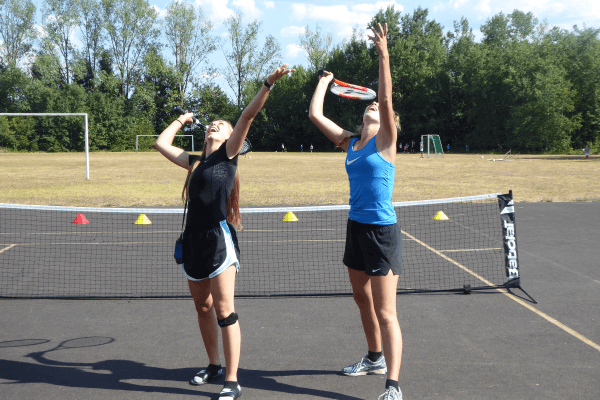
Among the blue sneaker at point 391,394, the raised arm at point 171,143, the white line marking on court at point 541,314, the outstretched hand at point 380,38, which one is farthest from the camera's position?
the white line marking on court at point 541,314

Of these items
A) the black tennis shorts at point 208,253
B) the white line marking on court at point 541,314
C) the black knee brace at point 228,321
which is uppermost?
the black tennis shorts at point 208,253

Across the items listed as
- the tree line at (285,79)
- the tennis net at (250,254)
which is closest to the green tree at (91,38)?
the tree line at (285,79)

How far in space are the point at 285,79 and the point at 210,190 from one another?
249ft

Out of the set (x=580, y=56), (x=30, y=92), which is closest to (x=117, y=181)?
(x=30, y=92)

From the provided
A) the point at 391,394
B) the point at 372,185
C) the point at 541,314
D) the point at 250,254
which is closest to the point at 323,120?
the point at 372,185

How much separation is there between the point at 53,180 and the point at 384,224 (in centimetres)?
2446

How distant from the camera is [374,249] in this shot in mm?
3705

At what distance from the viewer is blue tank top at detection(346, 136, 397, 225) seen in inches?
147

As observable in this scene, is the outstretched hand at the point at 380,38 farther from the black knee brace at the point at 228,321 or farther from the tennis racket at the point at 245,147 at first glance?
the black knee brace at the point at 228,321

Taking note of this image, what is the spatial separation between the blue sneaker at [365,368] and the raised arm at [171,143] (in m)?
2.09

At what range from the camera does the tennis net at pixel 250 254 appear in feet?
22.4

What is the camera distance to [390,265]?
12.1 feet

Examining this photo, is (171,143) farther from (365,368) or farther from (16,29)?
(16,29)

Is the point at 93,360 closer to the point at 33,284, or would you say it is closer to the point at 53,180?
the point at 33,284
